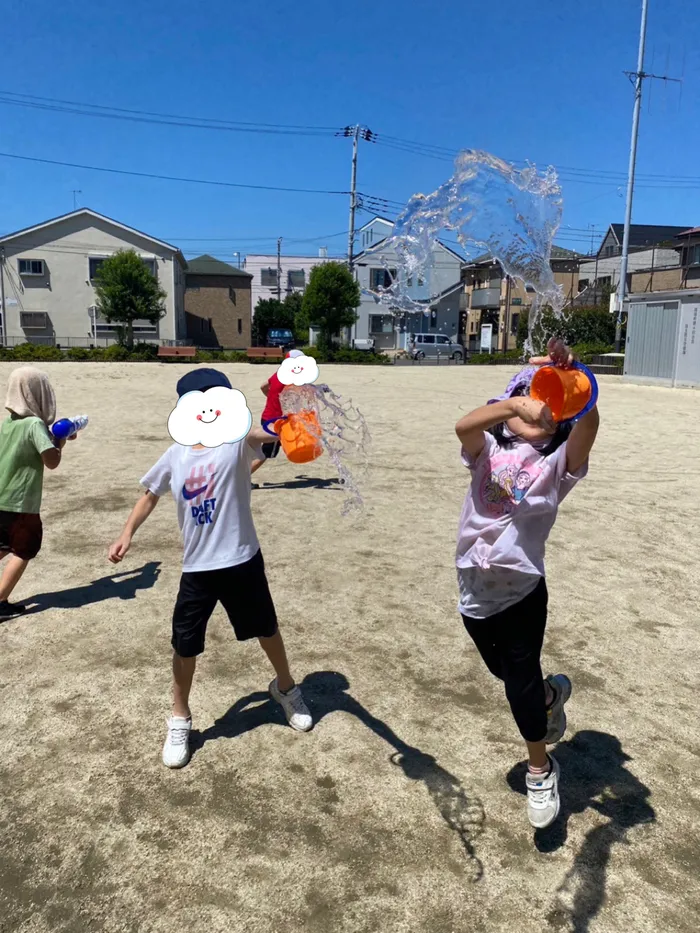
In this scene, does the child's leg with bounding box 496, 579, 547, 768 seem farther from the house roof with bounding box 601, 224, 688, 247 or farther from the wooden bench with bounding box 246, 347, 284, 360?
the house roof with bounding box 601, 224, 688, 247

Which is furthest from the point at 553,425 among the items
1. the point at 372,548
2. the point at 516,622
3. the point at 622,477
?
the point at 622,477

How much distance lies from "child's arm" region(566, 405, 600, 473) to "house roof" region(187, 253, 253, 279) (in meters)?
55.8

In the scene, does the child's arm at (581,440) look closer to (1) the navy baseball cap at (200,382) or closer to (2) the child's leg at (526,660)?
(2) the child's leg at (526,660)

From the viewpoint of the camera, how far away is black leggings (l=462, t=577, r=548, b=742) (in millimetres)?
2547

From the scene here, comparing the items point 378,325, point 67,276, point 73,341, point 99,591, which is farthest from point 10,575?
point 378,325

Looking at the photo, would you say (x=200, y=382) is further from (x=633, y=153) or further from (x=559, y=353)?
(x=633, y=153)

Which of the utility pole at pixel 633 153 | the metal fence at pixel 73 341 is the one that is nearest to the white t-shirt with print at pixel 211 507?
the utility pole at pixel 633 153

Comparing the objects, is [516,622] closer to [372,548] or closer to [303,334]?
[372,548]

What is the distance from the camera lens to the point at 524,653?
2.55 m

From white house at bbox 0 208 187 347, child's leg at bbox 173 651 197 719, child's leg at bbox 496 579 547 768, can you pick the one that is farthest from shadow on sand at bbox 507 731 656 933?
white house at bbox 0 208 187 347

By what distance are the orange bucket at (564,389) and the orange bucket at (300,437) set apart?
3.19 ft

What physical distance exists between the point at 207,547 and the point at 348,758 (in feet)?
3.80

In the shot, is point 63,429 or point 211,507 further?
point 63,429

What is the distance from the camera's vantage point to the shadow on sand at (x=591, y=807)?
7.56 ft
